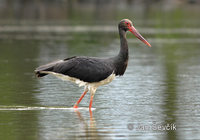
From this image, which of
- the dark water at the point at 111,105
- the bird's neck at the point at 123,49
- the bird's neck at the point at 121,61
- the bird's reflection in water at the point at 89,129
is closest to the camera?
the bird's reflection in water at the point at 89,129

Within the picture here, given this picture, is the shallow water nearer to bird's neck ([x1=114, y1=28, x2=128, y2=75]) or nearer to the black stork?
the black stork

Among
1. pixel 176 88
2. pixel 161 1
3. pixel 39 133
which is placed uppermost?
pixel 39 133

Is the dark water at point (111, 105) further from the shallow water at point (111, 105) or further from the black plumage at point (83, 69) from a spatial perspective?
the black plumage at point (83, 69)

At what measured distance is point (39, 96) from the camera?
1417 centimetres

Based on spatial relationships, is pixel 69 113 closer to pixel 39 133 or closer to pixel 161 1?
pixel 39 133

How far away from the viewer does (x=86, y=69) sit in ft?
40.1

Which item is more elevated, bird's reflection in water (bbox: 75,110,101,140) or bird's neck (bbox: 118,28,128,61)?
bird's neck (bbox: 118,28,128,61)

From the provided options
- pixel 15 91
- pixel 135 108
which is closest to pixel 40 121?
pixel 135 108

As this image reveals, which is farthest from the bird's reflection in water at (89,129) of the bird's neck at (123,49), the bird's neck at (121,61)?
the bird's neck at (123,49)

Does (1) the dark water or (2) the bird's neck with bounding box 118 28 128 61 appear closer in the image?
(1) the dark water

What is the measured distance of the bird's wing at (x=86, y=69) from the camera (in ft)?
39.8

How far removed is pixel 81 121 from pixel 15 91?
4.35 meters

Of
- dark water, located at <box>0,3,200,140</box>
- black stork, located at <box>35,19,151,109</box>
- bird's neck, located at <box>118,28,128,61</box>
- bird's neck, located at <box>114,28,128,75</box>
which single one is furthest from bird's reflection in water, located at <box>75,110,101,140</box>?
bird's neck, located at <box>118,28,128,61</box>

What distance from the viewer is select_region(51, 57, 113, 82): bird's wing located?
1212cm
